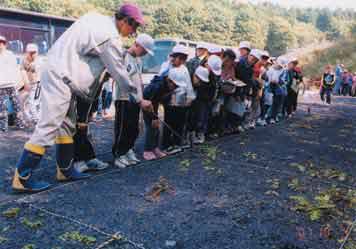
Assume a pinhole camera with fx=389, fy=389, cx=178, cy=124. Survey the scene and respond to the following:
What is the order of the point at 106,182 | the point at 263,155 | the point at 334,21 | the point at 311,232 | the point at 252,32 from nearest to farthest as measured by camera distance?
the point at 311,232, the point at 106,182, the point at 263,155, the point at 252,32, the point at 334,21

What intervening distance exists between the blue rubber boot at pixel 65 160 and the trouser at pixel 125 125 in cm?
82

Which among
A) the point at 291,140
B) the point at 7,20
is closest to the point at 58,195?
the point at 291,140

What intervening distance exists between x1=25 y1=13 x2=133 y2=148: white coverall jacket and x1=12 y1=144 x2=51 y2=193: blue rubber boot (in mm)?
52

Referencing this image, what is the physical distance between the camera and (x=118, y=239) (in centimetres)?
301

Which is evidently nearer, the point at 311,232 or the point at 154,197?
the point at 311,232

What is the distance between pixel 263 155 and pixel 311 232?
9.62 ft

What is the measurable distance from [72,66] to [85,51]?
0.65 ft

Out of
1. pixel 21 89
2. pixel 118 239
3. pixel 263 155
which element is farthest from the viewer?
pixel 21 89

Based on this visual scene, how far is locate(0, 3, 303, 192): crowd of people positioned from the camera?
3855mm

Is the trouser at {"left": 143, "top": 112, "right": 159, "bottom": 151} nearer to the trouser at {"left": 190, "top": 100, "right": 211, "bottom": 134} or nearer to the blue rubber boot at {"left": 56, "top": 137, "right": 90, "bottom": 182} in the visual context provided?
the trouser at {"left": 190, "top": 100, "right": 211, "bottom": 134}

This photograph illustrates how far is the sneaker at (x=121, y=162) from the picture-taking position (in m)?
4.96

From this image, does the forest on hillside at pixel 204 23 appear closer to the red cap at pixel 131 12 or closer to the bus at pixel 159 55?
the bus at pixel 159 55

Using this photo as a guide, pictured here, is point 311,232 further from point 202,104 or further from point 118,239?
point 202,104

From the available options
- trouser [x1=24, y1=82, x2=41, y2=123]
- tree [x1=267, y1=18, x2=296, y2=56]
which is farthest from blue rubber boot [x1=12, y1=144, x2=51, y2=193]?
tree [x1=267, y1=18, x2=296, y2=56]
